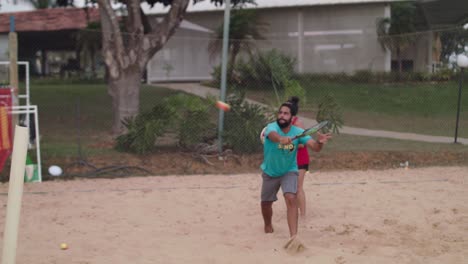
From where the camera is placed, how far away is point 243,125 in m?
12.1

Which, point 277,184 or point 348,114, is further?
point 348,114

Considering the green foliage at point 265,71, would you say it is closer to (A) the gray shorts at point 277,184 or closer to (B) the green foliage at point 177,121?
(B) the green foliage at point 177,121

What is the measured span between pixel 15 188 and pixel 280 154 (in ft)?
10.9

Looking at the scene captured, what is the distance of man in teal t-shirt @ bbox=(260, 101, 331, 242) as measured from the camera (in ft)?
21.0

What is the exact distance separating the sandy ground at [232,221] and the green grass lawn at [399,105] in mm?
4680

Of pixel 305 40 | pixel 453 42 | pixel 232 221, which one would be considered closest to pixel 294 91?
pixel 232 221

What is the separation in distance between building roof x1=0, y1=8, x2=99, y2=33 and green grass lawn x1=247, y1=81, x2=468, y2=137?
15.1 meters

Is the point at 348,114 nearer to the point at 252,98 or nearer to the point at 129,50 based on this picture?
the point at 252,98

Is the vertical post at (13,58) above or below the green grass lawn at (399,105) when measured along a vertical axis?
above

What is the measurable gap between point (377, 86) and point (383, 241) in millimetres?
10347

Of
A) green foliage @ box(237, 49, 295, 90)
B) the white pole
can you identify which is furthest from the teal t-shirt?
green foliage @ box(237, 49, 295, 90)

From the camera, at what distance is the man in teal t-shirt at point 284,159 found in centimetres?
641

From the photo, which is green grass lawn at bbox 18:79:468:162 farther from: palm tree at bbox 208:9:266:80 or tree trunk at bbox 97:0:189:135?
palm tree at bbox 208:9:266:80

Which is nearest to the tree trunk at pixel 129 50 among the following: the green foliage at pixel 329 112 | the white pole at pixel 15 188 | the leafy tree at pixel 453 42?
the green foliage at pixel 329 112
